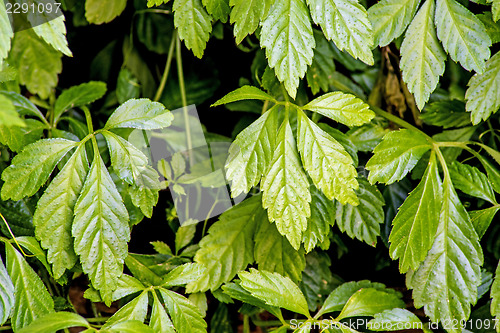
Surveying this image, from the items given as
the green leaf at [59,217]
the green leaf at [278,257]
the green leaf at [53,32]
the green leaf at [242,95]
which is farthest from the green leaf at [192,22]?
the green leaf at [278,257]

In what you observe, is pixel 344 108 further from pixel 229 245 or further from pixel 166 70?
pixel 166 70

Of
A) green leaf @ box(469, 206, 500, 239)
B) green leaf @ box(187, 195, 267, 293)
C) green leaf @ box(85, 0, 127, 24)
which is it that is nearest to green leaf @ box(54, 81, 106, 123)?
green leaf @ box(85, 0, 127, 24)

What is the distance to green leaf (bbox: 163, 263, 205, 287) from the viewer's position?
0.90 meters

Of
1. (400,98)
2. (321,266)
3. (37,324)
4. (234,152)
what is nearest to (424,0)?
(400,98)

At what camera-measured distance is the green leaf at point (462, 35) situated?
84 cm

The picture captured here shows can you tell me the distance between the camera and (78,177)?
0.83 m

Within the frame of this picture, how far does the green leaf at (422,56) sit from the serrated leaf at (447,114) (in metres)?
0.22

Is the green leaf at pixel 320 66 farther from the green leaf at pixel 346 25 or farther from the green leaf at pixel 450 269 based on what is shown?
the green leaf at pixel 450 269

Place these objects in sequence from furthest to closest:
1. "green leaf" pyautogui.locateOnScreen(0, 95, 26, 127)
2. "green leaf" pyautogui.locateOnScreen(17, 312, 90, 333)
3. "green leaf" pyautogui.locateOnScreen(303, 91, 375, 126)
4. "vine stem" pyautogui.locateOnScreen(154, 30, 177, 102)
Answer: "vine stem" pyautogui.locateOnScreen(154, 30, 177, 102)
"green leaf" pyautogui.locateOnScreen(303, 91, 375, 126)
"green leaf" pyautogui.locateOnScreen(17, 312, 90, 333)
"green leaf" pyautogui.locateOnScreen(0, 95, 26, 127)

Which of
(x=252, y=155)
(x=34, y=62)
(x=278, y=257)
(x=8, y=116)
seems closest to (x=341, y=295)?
(x=278, y=257)

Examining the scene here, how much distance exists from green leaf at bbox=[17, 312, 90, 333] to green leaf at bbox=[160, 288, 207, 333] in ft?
0.56

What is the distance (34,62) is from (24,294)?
1.87 feet

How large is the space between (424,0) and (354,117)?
331mm

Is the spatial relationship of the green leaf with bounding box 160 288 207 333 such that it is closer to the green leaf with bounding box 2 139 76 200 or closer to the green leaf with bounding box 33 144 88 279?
the green leaf with bounding box 33 144 88 279
